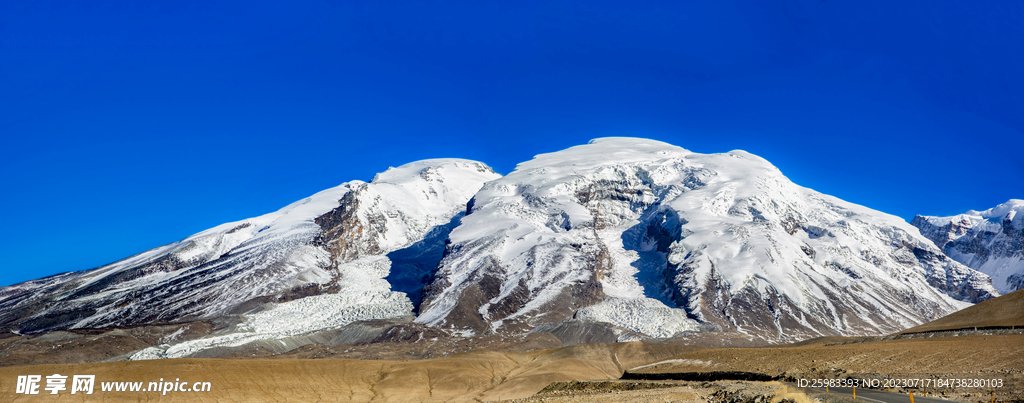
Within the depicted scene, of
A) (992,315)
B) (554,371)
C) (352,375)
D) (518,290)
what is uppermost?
(518,290)

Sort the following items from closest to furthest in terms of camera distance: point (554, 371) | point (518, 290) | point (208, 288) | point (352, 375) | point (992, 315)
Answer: point (992, 315)
point (352, 375)
point (554, 371)
point (518, 290)
point (208, 288)

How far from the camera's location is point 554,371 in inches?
3221

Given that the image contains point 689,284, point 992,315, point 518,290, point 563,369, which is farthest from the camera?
point 689,284

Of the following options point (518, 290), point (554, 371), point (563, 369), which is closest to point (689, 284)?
point (518, 290)

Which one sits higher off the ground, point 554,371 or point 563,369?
point 563,369

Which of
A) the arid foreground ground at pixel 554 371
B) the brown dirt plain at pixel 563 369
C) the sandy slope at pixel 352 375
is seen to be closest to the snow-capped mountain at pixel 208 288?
the brown dirt plain at pixel 563 369

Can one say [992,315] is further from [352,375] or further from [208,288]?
[208,288]

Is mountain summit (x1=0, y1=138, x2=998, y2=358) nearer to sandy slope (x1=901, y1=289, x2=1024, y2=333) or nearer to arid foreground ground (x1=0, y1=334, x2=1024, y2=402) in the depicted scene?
arid foreground ground (x1=0, y1=334, x2=1024, y2=402)

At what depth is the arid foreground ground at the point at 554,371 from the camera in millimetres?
35750

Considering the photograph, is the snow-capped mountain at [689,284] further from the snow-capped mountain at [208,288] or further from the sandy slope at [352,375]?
the sandy slope at [352,375]

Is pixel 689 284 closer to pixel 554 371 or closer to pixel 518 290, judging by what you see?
pixel 518 290

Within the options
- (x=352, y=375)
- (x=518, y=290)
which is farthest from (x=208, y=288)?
(x=352, y=375)

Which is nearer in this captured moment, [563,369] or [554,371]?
[554,371]

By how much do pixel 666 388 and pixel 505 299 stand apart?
389 ft
